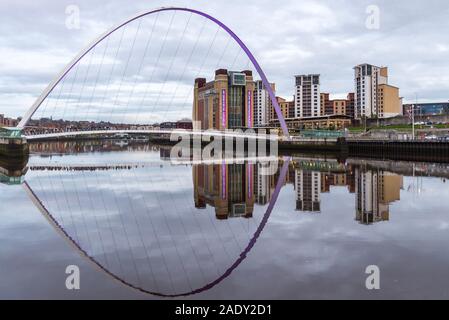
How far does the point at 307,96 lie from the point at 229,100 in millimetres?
18922

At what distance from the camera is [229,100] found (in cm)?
9856

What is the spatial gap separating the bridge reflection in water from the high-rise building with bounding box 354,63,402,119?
7153cm

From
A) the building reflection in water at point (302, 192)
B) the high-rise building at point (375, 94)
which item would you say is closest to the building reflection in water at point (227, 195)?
the building reflection in water at point (302, 192)

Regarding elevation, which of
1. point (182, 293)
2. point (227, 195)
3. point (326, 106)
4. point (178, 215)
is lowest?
point (182, 293)

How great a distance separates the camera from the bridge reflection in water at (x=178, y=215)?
731cm

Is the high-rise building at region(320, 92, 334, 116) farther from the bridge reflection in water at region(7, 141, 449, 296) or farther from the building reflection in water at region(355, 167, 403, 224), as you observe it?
the bridge reflection in water at region(7, 141, 449, 296)

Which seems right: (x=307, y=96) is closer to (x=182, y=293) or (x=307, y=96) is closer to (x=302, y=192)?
(x=302, y=192)

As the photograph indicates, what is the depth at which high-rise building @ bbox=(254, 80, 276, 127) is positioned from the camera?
114 metres

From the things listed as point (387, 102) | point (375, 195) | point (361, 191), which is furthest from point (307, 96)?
point (375, 195)

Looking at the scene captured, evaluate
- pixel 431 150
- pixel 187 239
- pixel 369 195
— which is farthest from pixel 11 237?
pixel 431 150

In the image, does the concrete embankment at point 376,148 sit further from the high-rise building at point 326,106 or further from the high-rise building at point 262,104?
the high-rise building at point 262,104

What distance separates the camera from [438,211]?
12.5 m

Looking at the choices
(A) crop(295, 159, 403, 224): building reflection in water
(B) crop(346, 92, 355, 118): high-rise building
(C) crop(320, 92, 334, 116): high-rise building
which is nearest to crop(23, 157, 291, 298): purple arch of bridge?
(A) crop(295, 159, 403, 224): building reflection in water
